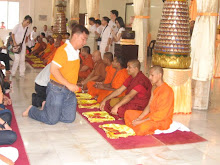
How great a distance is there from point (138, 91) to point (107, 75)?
1.45 meters

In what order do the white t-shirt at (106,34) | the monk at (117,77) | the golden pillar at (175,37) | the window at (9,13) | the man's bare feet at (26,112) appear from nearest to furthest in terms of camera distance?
the man's bare feet at (26,112)
the golden pillar at (175,37)
the monk at (117,77)
the white t-shirt at (106,34)
the window at (9,13)

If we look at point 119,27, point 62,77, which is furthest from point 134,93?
point 119,27

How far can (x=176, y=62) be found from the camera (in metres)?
5.42

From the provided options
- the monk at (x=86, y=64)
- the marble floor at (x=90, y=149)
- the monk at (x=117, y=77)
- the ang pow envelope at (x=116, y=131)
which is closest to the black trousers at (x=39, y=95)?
the marble floor at (x=90, y=149)

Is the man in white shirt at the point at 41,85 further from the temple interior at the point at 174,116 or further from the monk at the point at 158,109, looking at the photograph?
the monk at the point at 158,109

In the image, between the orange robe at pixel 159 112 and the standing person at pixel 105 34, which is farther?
the standing person at pixel 105 34

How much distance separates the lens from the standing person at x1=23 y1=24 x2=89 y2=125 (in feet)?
14.0

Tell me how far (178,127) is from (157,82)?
0.72 metres

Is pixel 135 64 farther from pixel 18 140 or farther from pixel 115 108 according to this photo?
pixel 18 140

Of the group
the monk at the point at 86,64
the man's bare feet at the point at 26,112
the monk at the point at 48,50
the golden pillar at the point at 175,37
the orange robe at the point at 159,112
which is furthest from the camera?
the monk at the point at 48,50

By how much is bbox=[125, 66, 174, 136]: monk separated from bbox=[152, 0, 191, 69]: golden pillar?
1153mm

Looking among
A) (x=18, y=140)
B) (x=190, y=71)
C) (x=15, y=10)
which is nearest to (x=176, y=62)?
(x=190, y=71)

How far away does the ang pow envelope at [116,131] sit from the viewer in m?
4.14

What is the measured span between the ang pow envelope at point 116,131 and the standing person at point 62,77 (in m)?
0.56
